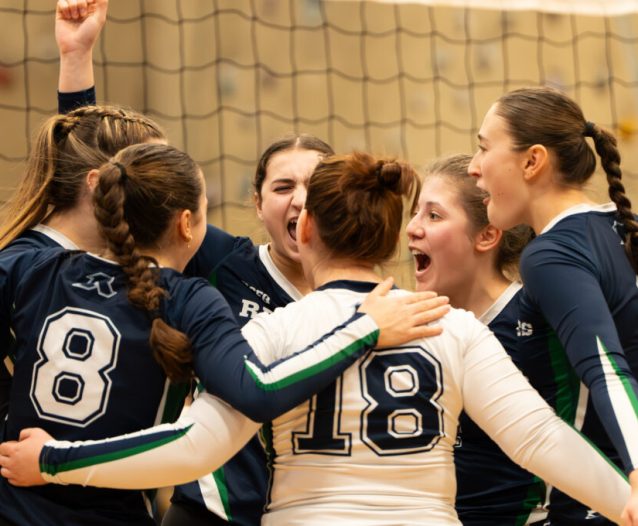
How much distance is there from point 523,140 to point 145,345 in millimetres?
777

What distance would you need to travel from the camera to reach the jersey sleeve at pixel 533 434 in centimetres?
146

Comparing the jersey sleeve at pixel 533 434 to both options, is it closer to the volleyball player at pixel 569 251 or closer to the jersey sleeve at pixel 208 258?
the volleyball player at pixel 569 251

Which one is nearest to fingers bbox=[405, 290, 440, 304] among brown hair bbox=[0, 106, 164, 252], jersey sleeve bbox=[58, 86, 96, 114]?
brown hair bbox=[0, 106, 164, 252]

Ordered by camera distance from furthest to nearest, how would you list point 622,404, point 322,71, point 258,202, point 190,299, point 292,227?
point 322,71 → point 258,202 → point 292,227 → point 190,299 → point 622,404

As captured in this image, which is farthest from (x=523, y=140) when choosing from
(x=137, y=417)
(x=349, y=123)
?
(x=349, y=123)

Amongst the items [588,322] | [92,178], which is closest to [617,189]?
[588,322]

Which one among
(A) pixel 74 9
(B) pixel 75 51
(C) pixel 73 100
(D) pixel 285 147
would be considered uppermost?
(A) pixel 74 9

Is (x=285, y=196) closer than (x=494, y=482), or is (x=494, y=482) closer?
(x=494, y=482)

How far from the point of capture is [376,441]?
1.46 meters

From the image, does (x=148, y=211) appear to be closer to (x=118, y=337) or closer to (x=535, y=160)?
(x=118, y=337)

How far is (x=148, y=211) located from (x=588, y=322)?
71 cm

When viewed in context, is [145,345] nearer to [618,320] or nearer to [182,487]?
[182,487]

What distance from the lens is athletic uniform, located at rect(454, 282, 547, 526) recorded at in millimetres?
1896

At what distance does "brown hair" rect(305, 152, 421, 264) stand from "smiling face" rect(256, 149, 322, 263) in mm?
563
